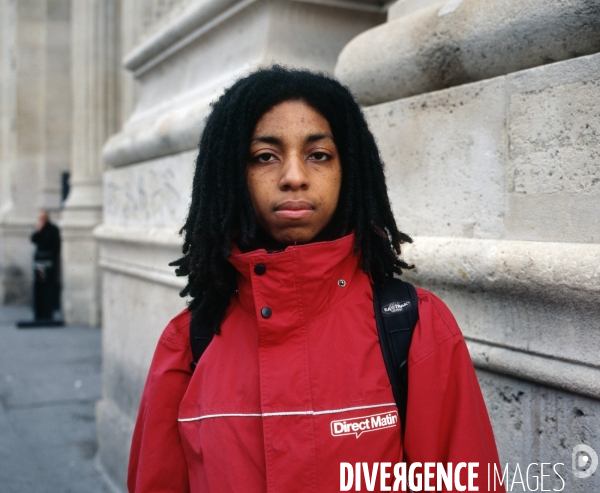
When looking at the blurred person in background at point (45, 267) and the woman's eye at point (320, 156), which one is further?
the blurred person in background at point (45, 267)

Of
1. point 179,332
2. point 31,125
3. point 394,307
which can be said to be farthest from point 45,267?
point 394,307

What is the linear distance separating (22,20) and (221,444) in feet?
42.2

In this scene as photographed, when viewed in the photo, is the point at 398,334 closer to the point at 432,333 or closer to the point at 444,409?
the point at 432,333

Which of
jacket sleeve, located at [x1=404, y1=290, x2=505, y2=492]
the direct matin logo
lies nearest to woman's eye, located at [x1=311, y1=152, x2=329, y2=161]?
jacket sleeve, located at [x1=404, y1=290, x2=505, y2=492]

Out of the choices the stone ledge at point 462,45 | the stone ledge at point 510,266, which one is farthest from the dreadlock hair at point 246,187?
the stone ledge at point 462,45

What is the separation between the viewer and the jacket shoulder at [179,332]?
5.87ft

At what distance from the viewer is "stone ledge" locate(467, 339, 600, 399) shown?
69.1 inches

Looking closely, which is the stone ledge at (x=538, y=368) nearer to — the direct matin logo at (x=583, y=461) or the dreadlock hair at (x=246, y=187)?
the direct matin logo at (x=583, y=461)

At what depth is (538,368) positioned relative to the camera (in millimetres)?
1887

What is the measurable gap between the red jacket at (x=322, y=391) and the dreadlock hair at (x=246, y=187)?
0.10 metres

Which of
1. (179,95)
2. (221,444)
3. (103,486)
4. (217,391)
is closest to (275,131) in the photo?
(217,391)

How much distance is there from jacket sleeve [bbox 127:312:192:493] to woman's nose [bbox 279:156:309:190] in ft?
1.69

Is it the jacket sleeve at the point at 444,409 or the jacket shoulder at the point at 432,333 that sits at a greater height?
the jacket shoulder at the point at 432,333

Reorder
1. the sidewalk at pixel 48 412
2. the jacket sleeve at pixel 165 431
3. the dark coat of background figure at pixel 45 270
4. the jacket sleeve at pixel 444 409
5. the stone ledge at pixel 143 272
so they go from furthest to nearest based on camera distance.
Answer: the dark coat of background figure at pixel 45 270 → the sidewalk at pixel 48 412 → the stone ledge at pixel 143 272 → the jacket sleeve at pixel 165 431 → the jacket sleeve at pixel 444 409
